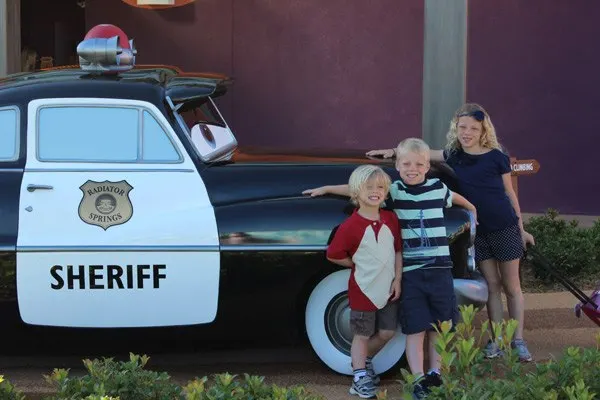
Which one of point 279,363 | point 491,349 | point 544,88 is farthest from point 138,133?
point 544,88

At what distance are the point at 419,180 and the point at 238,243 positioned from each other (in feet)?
3.36

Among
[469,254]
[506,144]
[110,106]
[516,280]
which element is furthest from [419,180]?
[506,144]

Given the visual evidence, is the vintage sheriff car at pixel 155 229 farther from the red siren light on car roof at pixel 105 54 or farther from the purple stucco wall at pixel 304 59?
the purple stucco wall at pixel 304 59

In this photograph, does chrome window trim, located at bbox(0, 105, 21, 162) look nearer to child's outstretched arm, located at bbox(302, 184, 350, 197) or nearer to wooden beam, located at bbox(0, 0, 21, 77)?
child's outstretched arm, located at bbox(302, 184, 350, 197)

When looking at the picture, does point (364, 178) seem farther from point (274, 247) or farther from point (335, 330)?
point (335, 330)

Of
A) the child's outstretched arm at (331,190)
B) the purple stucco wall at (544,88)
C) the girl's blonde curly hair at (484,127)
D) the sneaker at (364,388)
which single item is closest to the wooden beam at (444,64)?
the girl's blonde curly hair at (484,127)

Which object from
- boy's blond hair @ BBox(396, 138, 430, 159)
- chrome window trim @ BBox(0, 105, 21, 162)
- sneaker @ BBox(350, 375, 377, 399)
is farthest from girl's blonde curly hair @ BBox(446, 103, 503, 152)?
chrome window trim @ BBox(0, 105, 21, 162)

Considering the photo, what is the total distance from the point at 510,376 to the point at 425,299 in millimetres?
1435

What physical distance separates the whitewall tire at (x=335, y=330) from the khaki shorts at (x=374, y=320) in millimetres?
267

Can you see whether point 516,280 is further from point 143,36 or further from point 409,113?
point 143,36

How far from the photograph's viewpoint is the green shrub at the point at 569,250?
25.5 feet

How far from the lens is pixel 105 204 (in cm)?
556

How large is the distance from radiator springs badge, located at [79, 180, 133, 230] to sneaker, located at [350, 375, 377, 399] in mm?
1486

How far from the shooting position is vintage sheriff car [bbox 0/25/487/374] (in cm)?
552
